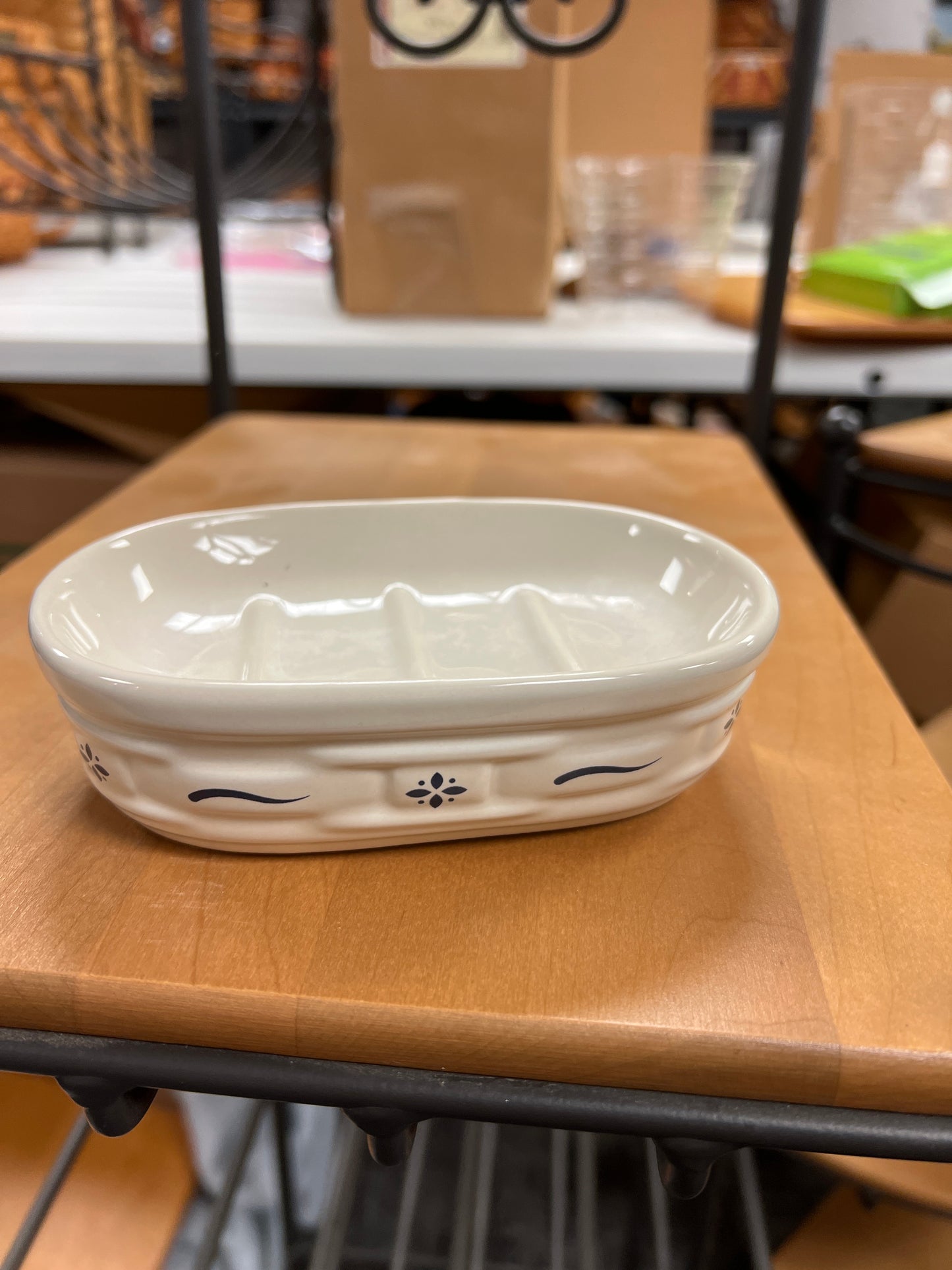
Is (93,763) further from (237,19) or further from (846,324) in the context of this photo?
(237,19)

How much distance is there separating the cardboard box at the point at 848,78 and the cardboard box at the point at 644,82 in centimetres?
19

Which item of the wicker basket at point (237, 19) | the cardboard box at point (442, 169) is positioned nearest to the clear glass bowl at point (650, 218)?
the cardboard box at point (442, 169)

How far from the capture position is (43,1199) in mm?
469

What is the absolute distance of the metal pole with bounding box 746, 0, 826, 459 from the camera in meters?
0.78

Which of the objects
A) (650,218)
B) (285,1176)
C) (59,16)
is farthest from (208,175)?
(59,16)

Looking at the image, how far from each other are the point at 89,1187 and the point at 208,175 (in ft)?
2.51

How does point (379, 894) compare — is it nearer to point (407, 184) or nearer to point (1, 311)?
point (407, 184)

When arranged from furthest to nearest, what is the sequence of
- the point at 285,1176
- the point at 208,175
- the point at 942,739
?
the point at 208,175, the point at 285,1176, the point at 942,739

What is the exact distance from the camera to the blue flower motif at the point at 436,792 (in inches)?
11.9

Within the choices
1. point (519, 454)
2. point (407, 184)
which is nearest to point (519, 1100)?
point (519, 454)

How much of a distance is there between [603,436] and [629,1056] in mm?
638

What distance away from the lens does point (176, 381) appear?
3.61 ft

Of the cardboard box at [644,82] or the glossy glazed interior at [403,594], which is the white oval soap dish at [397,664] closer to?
the glossy glazed interior at [403,594]

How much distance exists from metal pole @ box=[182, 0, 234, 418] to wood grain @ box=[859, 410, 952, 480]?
0.58 meters
